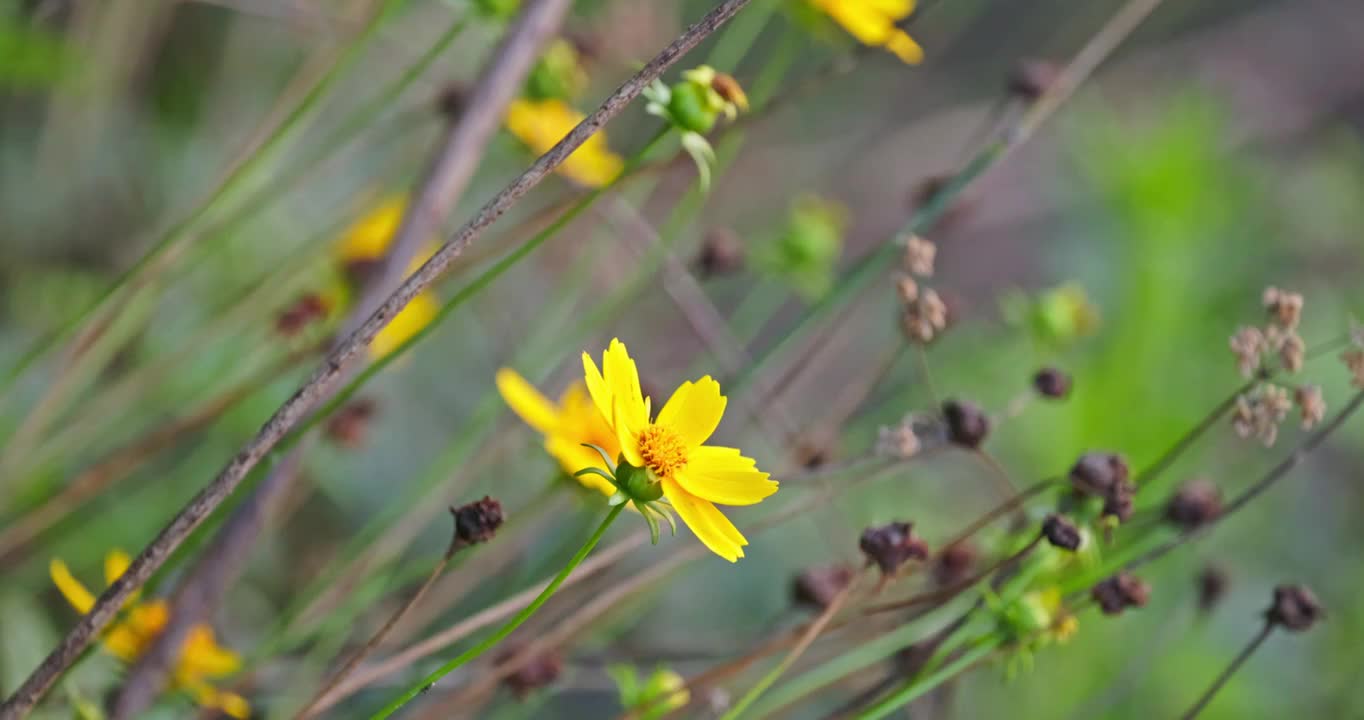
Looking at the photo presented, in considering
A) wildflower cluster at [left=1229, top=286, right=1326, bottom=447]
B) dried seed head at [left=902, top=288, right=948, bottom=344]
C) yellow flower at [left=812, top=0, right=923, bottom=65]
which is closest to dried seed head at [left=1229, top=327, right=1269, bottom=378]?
wildflower cluster at [left=1229, top=286, right=1326, bottom=447]

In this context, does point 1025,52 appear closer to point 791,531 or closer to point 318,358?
point 791,531

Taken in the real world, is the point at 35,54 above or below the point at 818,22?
above

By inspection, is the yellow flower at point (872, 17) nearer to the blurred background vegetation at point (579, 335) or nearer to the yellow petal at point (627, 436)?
the blurred background vegetation at point (579, 335)

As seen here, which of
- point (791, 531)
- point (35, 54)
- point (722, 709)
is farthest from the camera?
point (791, 531)

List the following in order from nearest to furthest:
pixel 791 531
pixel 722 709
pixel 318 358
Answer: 1. pixel 722 709
2. pixel 318 358
3. pixel 791 531

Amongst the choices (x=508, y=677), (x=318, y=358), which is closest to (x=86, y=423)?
(x=318, y=358)

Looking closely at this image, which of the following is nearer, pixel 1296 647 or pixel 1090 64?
pixel 1090 64

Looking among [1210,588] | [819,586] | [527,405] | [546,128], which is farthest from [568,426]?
[1210,588]
